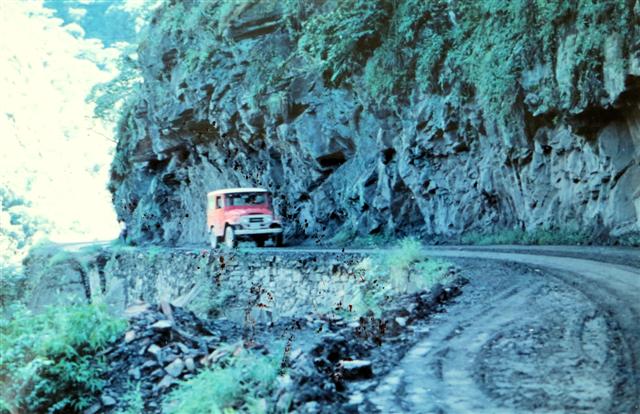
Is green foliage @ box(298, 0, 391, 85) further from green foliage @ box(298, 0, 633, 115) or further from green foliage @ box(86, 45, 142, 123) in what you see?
green foliage @ box(86, 45, 142, 123)

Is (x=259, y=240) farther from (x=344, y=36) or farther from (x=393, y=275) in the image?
(x=393, y=275)

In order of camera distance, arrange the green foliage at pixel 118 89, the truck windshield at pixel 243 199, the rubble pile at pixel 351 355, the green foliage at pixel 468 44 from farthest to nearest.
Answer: the green foliage at pixel 118 89 < the truck windshield at pixel 243 199 < the green foliage at pixel 468 44 < the rubble pile at pixel 351 355

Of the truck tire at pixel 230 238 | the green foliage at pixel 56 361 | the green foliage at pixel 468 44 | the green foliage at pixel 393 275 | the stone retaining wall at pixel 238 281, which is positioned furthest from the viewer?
the truck tire at pixel 230 238

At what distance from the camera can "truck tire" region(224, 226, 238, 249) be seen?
21078mm

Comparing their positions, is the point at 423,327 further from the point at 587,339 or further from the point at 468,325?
the point at 587,339

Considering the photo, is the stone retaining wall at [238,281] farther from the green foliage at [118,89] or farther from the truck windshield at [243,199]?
the green foliage at [118,89]

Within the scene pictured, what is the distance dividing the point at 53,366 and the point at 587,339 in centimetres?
624

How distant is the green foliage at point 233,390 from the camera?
4578 mm

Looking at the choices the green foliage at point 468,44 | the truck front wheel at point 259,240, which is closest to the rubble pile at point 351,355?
the green foliage at point 468,44

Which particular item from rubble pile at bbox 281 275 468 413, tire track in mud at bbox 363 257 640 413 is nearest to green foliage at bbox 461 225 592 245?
tire track in mud at bbox 363 257 640 413

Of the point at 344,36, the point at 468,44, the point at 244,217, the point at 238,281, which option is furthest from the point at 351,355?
the point at 344,36

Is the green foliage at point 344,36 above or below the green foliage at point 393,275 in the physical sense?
above

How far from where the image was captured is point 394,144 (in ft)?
66.8

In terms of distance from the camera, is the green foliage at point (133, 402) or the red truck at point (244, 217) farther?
the red truck at point (244, 217)
